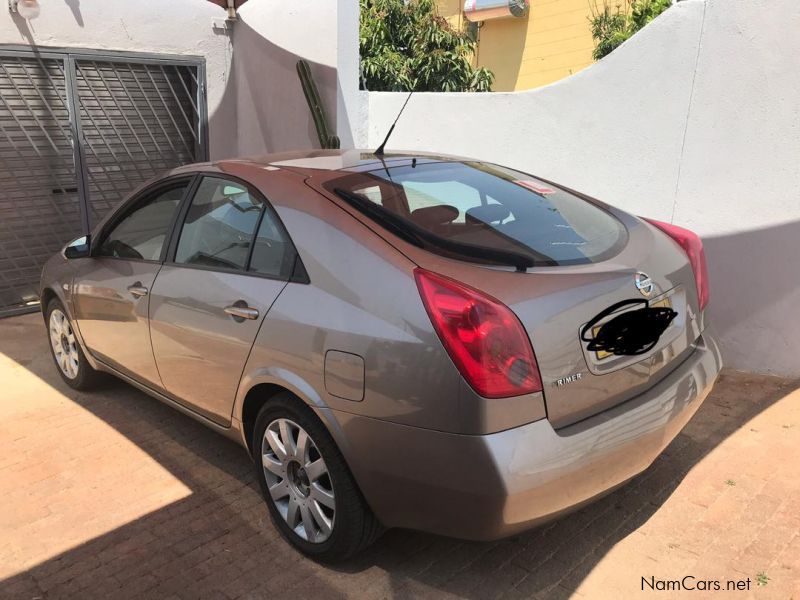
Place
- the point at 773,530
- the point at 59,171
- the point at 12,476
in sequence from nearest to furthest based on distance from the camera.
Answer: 1. the point at 773,530
2. the point at 12,476
3. the point at 59,171

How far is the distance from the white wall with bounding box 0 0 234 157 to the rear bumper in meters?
5.53

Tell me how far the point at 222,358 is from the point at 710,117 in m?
3.45

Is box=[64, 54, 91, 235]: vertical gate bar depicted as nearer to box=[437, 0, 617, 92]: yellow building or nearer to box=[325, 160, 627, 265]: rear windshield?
box=[325, 160, 627, 265]: rear windshield

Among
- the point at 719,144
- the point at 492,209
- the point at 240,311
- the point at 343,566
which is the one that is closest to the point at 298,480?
the point at 343,566

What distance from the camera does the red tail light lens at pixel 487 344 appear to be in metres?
2.26

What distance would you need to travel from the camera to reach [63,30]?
6410 millimetres

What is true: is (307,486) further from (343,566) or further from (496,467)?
(496,467)

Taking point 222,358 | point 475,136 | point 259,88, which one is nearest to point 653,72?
point 475,136

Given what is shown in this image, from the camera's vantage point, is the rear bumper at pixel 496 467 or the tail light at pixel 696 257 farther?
the tail light at pixel 696 257

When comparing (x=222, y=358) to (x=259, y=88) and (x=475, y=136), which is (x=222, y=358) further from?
(x=259, y=88)

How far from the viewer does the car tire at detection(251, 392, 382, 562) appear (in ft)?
8.62

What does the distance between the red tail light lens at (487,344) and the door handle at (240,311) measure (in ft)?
2.90

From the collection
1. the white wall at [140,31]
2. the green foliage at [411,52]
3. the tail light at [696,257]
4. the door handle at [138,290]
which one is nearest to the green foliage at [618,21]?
the green foliage at [411,52]

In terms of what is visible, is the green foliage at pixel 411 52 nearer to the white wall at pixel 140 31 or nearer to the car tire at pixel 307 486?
the white wall at pixel 140 31
